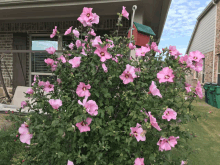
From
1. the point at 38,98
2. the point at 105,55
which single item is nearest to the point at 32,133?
the point at 38,98

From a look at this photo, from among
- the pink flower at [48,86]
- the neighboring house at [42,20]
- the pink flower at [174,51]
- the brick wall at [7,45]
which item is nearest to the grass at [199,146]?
the pink flower at [48,86]

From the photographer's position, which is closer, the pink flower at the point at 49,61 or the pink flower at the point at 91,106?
the pink flower at the point at 91,106

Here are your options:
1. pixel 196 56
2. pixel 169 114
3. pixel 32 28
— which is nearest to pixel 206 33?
pixel 32 28

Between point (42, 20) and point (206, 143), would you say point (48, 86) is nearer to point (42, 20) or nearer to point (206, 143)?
point (206, 143)

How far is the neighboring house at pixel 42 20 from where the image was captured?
155 inches

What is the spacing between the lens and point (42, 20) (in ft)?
17.9

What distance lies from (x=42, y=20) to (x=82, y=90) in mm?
4912

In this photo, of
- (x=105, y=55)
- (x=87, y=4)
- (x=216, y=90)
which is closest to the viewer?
(x=105, y=55)

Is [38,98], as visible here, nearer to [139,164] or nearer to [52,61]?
[52,61]

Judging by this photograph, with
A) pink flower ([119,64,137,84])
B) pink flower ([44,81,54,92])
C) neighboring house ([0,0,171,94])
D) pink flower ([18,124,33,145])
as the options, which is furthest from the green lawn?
neighboring house ([0,0,171,94])

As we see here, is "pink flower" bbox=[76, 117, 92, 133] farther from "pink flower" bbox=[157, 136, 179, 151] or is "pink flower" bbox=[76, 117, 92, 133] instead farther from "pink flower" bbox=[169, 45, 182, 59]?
"pink flower" bbox=[169, 45, 182, 59]

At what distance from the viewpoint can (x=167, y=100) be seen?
1539mm

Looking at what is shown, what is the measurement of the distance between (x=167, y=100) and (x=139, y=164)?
1.96 feet

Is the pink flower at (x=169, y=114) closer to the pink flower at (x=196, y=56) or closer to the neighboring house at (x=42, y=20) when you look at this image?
the pink flower at (x=196, y=56)
